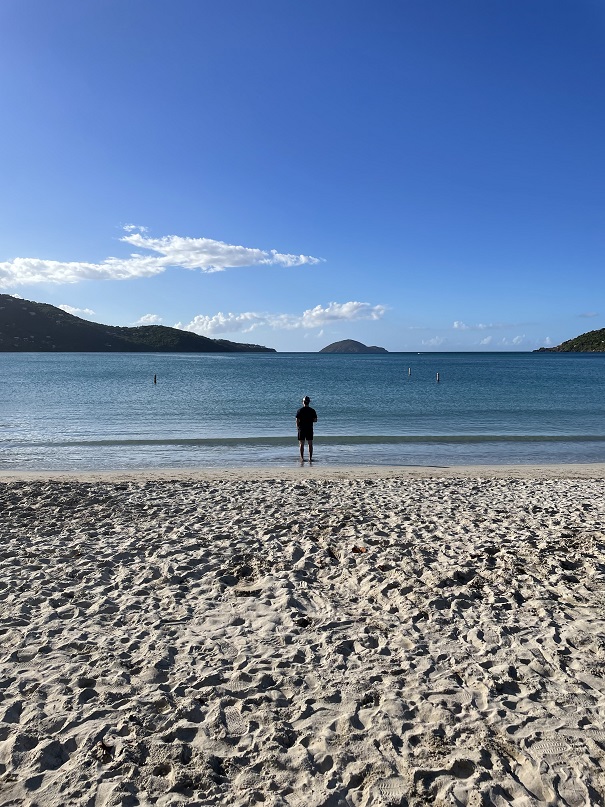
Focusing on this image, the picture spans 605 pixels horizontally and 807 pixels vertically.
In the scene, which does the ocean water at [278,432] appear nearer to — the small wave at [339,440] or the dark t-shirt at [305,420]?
the small wave at [339,440]

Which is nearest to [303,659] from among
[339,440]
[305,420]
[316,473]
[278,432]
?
[316,473]

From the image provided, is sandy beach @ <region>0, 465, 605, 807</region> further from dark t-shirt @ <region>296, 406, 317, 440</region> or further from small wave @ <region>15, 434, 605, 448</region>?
small wave @ <region>15, 434, 605, 448</region>

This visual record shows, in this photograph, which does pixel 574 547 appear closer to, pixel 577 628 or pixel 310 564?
pixel 577 628

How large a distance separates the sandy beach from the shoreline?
4.88 m

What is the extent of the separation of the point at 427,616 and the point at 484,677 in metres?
1.16

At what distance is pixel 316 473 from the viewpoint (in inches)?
610

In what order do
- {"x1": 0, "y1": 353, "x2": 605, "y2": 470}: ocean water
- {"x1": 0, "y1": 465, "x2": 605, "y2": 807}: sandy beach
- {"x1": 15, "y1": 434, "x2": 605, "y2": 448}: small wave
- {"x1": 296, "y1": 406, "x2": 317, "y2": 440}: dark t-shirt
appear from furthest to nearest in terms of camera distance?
1. {"x1": 15, "y1": 434, "x2": 605, "y2": 448}: small wave
2. {"x1": 0, "y1": 353, "x2": 605, "y2": 470}: ocean water
3. {"x1": 296, "y1": 406, "x2": 317, "y2": 440}: dark t-shirt
4. {"x1": 0, "y1": 465, "x2": 605, "y2": 807}: sandy beach

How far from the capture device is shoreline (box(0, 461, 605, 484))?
1471 centimetres

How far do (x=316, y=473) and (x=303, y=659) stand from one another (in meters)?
A: 10.4

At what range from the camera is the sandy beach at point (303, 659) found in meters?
3.61

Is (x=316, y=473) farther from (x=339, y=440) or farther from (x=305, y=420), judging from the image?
(x=339, y=440)

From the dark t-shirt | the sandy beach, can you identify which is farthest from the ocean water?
the sandy beach

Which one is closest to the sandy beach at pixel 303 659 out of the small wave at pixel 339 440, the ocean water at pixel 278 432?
the ocean water at pixel 278 432

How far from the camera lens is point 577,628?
5570 millimetres
